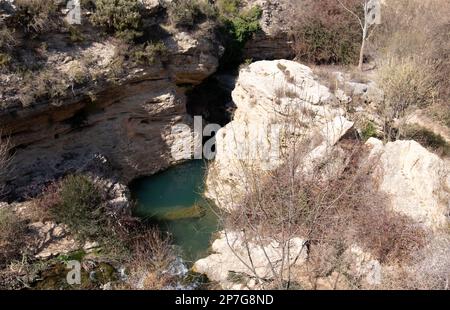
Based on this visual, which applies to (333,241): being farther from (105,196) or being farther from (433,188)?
(105,196)

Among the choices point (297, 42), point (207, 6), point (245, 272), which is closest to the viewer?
point (245, 272)

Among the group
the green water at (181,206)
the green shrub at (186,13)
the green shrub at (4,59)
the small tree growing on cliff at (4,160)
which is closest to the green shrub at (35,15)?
the green shrub at (4,59)

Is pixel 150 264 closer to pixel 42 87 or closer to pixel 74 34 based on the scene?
pixel 42 87

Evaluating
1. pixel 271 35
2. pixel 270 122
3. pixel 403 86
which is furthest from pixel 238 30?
pixel 403 86

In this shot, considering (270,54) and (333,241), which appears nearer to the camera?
(333,241)

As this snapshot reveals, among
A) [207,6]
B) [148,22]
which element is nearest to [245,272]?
[148,22]

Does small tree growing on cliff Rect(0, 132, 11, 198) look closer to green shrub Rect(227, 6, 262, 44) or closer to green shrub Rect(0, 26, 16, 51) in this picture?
green shrub Rect(0, 26, 16, 51)

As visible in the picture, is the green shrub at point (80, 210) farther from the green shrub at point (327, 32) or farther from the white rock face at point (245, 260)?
the green shrub at point (327, 32)
